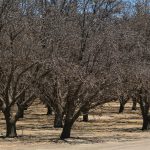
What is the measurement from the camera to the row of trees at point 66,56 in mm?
21469

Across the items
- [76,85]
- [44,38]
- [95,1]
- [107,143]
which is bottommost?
[107,143]

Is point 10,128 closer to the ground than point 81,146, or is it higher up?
higher up

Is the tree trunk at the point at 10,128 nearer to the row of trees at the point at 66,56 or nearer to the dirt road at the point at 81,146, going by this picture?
the row of trees at the point at 66,56

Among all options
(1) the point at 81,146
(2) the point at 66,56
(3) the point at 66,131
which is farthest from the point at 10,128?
(1) the point at 81,146

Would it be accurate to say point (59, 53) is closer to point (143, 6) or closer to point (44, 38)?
point (44, 38)

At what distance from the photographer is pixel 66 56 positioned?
2284 cm

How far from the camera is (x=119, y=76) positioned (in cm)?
2245

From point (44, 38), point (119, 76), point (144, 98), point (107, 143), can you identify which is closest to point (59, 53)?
point (44, 38)

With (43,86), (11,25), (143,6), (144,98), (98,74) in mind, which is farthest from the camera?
(143,6)

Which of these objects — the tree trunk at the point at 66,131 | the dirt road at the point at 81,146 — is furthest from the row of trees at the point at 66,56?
the dirt road at the point at 81,146

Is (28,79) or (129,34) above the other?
(129,34)

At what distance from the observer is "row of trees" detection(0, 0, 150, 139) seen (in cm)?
2147

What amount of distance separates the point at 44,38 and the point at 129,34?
4208mm

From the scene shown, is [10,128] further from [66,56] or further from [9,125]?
[66,56]
